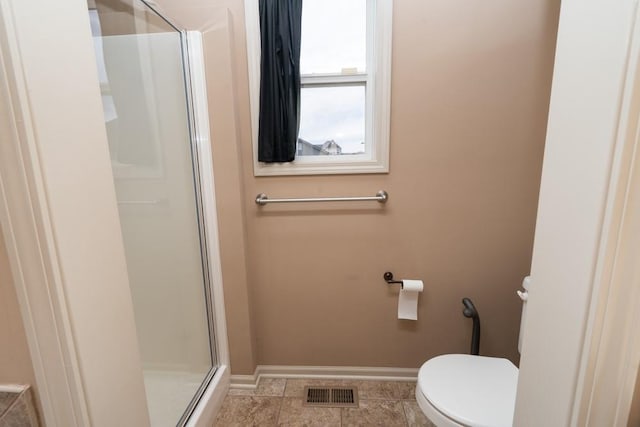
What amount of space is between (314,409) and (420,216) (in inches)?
44.0

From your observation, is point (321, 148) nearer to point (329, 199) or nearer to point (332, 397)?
point (329, 199)

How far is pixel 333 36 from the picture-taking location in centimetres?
150

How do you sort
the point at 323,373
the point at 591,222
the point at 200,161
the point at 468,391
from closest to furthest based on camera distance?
the point at 591,222 → the point at 468,391 → the point at 200,161 → the point at 323,373

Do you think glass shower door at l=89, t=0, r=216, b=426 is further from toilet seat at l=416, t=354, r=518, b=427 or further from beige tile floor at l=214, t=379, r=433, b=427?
toilet seat at l=416, t=354, r=518, b=427

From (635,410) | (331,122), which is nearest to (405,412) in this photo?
(635,410)

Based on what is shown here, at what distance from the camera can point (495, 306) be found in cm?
159

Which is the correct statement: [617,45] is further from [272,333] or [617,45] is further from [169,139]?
[272,333]

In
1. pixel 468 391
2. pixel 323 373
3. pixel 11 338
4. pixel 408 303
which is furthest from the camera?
pixel 323 373

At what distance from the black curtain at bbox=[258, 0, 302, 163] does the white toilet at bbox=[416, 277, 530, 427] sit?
1.14 meters

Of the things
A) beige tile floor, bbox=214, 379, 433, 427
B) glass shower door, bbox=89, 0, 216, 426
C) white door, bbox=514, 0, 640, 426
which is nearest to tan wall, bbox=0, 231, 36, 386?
glass shower door, bbox=89, 0, 216, 426

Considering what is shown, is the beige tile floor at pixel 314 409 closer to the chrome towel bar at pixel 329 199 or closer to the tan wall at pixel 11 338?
the chrome towel bar at pixel 329 199

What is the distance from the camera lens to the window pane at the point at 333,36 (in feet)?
4.80

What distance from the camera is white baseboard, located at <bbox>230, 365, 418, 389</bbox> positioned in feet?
5.57

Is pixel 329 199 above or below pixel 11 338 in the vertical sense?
above
